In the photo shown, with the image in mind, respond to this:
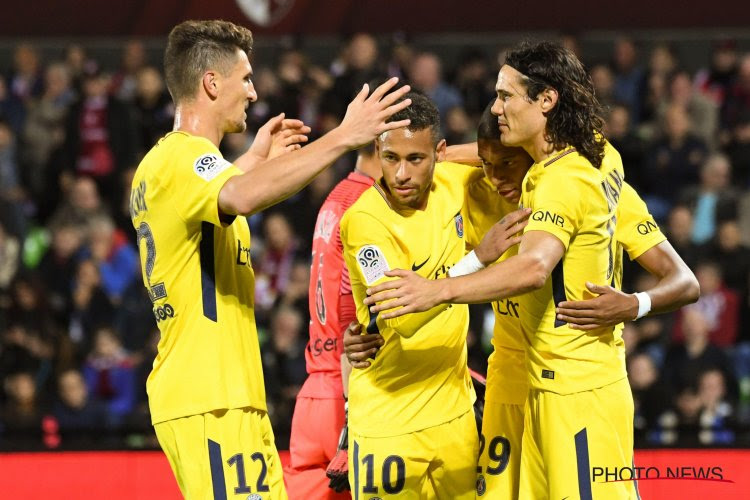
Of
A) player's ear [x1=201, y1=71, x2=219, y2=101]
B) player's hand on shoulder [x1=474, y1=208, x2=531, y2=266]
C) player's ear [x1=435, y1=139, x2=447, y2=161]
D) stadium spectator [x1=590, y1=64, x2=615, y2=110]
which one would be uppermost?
stadium spectator [x1=590, y1=64, x2=615, y2=110]

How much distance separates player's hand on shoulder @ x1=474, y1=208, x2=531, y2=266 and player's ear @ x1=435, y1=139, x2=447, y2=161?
1.81 feet

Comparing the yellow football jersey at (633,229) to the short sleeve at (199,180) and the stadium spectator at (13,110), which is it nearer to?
the short sleeve at (199,180)

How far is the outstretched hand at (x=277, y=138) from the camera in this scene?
5293 mm

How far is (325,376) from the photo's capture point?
598 centimetres

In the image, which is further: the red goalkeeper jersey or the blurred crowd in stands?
the blurred crowd in stands

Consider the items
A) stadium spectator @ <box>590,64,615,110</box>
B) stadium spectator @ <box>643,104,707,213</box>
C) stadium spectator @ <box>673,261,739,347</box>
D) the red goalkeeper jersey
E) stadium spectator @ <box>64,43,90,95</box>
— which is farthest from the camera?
stadium spectator @ <box>64,43,90,95</box>

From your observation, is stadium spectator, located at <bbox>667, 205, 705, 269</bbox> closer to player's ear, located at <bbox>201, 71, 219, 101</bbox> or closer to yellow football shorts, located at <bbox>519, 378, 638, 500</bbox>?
yellow football shorts, located at <bbox>519, 378, 638, 500</bbox>

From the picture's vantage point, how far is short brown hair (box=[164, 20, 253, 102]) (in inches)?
191

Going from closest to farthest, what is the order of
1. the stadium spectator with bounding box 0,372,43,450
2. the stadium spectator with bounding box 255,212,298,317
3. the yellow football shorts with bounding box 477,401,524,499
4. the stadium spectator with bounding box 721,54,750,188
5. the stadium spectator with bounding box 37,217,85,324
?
the yellow football shorts with bounding box 477,401,524,499 < the stadium spectator with bounding box 0,372,43,450 < the stadium spectator with bounding box 255,212,298,317 < the stadium spectator with bounding box 37,217,85,324 < the stadium spectator with bounding box 721,54,750,188

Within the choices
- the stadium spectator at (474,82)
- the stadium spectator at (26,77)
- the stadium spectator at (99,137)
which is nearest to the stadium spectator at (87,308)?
the stadium spectator at (99,137)

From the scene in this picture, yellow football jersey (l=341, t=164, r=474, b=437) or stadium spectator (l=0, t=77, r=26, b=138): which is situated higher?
stadium spectator (l=0, t=77, r=26, b=138)

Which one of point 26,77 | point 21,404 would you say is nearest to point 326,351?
point 21,404

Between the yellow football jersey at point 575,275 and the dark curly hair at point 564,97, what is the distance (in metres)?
0.06

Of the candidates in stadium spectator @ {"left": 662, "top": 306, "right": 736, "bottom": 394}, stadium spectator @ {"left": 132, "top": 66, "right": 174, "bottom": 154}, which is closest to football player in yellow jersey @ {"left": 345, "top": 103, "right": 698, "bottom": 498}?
stadium spectator @ {"left": 662, "top": 306, "right": 736, "bottom": 394}
